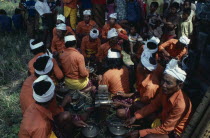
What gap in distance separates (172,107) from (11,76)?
189 inches

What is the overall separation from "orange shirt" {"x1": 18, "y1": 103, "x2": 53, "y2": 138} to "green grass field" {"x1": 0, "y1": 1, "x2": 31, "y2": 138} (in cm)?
145

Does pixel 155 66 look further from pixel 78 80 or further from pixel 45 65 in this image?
pixel 45 65

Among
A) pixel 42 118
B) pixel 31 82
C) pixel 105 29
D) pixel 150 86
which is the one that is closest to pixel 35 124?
pixel 42 118

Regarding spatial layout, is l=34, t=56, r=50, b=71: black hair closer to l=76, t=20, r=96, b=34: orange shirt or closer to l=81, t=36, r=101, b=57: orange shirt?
l=81, t=36, r=101, b=57: orange shirt

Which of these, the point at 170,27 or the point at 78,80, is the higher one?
the point at 170,27

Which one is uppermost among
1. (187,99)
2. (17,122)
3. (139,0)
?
(139,0)

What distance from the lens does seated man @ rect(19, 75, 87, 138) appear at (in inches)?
108

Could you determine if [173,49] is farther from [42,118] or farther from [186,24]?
[42,118]

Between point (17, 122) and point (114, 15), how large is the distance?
4.82 metres

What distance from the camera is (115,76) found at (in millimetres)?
4426

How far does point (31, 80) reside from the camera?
3.90 m

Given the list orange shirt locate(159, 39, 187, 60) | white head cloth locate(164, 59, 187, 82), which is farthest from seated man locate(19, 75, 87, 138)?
orange shirt locate(159, 39, 187, 60)

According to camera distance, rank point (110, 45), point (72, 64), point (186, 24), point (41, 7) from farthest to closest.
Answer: point (41, 7), point (186, 24), point (110, 45), point (72, 64)

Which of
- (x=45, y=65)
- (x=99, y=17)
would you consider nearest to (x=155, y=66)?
(x=45, y=65)
